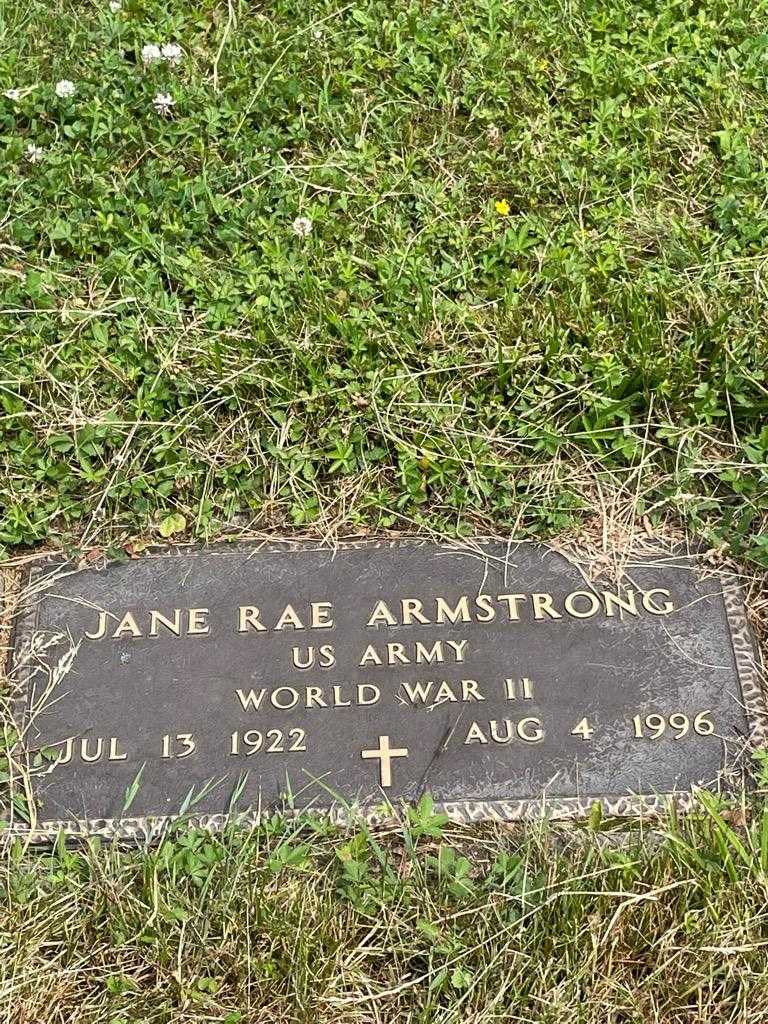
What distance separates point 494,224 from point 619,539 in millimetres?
1197

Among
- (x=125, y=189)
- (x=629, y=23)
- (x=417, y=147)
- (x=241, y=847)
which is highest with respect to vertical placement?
(x=629, y=23)

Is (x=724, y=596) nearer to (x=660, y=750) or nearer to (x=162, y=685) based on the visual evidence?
(x=660, y=750)

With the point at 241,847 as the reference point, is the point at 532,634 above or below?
above

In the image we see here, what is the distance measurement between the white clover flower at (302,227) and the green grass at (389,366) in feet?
0.10

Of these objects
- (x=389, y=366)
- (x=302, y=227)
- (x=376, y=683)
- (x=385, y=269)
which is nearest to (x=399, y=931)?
(x=376, y=683)

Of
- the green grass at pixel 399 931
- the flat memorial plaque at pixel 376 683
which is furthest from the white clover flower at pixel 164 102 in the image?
the green grass at pixel 399 931

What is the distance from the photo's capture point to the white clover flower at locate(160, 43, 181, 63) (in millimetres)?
3621

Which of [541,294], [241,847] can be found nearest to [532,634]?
[241,847]

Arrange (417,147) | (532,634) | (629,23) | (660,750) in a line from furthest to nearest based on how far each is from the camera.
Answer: (629,23)
(417,147)
(532,634)
(660,750)

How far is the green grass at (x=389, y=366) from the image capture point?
2.14 metres

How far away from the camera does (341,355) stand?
2994 mm

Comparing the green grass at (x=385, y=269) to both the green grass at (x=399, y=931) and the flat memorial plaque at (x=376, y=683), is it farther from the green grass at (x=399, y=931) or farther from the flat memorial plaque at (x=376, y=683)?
the green grass at (x=399, y=931)

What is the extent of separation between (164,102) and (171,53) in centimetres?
25

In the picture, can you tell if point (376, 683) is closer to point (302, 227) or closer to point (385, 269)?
point (385, 269)
